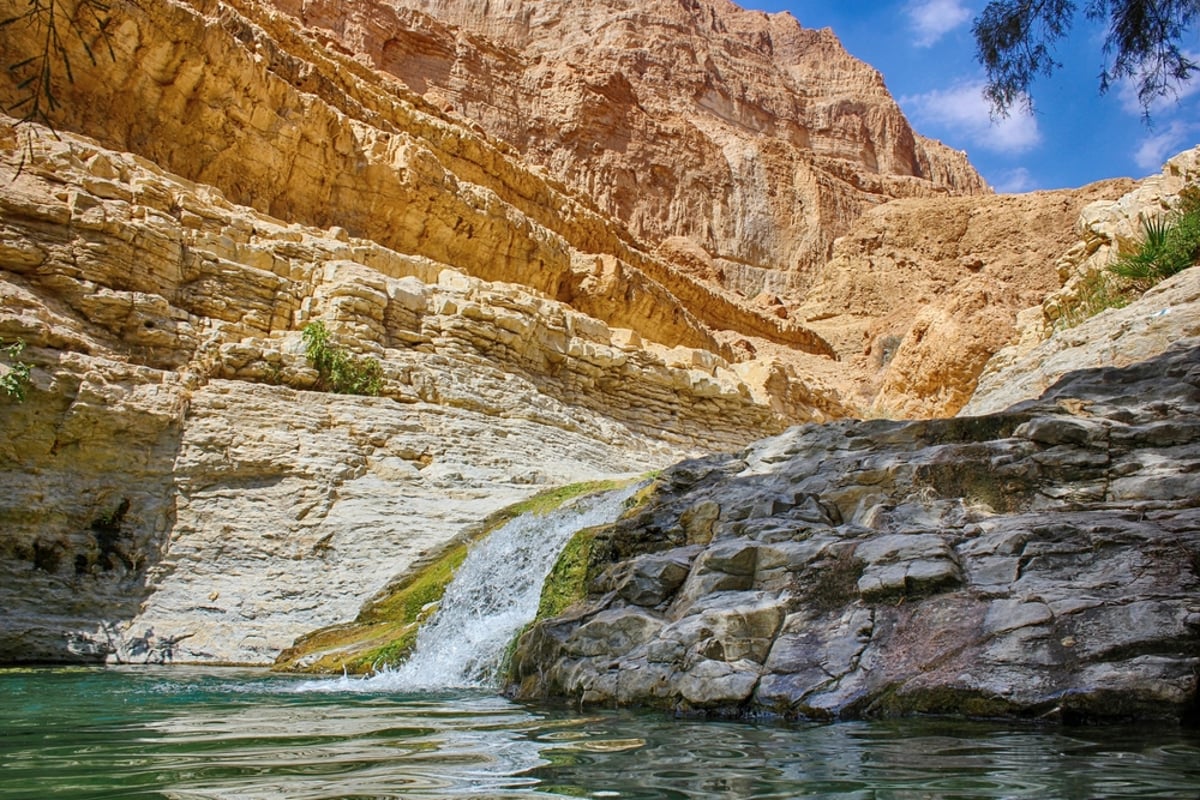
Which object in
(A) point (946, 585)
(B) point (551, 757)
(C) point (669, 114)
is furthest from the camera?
(C) point (669, 114)

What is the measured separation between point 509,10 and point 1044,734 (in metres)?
64.0

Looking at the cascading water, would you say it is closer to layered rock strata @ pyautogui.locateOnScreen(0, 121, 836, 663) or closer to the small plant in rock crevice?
layered rock strata @ pyautogui.locateOnScreen(0, 121, 836, 663)

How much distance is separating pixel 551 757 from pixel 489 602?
19.5 feet

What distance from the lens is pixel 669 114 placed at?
56094mm

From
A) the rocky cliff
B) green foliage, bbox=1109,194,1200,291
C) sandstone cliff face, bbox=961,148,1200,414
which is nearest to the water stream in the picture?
the rocky cliff

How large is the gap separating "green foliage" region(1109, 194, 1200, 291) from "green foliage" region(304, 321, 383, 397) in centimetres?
1126

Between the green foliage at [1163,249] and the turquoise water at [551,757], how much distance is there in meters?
8.43

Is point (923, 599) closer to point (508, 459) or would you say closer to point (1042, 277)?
point (508, 459)

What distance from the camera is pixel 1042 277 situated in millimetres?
35250

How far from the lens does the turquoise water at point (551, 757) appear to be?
271cm

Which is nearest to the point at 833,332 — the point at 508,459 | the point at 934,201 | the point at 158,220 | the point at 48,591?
the point at 934,201

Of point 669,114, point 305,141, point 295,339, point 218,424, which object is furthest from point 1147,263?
point 669,114

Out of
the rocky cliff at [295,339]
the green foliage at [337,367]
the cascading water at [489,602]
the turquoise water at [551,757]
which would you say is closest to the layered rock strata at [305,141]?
the rocky cliff at [295,339]

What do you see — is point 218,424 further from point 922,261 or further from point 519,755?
point 922,261
